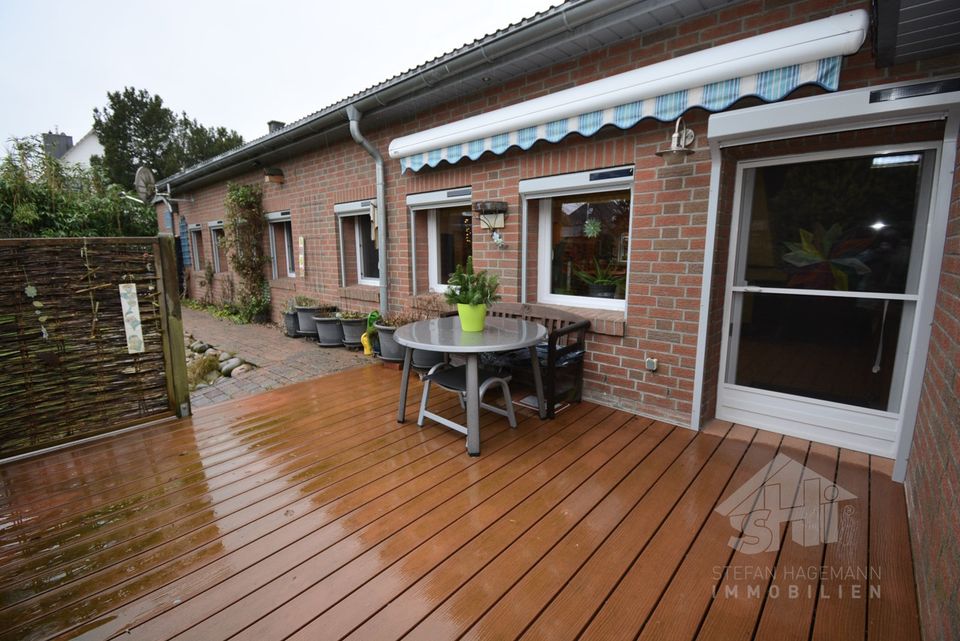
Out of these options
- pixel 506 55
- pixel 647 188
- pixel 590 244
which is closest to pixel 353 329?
pixel 590 244

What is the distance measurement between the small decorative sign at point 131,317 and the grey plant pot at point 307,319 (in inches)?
136

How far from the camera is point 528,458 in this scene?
2947 mm

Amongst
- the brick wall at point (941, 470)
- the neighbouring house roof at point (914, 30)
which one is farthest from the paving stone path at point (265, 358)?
the neighbouring house roof at point (914, 30)

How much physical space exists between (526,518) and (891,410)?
2666mm

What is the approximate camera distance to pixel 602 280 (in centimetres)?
404

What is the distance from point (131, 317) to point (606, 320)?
4.05 m

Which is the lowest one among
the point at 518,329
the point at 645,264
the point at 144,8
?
the point at 518,329

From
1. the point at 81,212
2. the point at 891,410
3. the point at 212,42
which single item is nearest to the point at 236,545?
the point at 891,410

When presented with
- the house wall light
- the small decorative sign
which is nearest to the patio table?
the house wall light

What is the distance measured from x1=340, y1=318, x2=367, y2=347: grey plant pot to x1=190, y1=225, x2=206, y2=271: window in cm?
820

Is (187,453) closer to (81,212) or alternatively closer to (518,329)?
(518,329)

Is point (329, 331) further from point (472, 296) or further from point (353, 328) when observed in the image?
point (472, 296)

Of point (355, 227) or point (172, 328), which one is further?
point (355, 227)

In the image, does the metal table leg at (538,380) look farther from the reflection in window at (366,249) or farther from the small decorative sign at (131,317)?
the reflection in window at (366,249)
